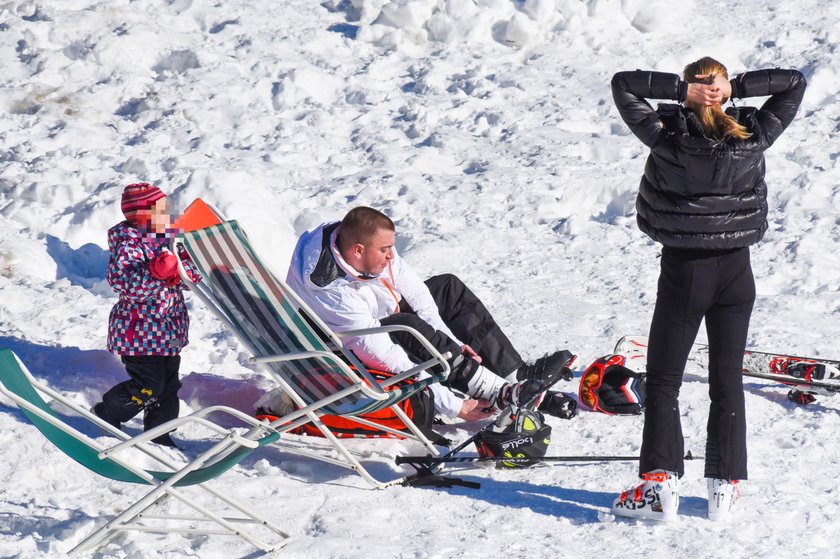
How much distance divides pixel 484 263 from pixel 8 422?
3.33 meters

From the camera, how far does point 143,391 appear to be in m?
5.04

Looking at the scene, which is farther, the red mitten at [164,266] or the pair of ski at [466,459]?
the red mitten at [164,266]

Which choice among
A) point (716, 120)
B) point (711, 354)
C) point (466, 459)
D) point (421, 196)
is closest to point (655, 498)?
point (711, 354)

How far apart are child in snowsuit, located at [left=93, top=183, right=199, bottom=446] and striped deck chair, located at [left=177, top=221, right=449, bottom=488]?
51 centimetres

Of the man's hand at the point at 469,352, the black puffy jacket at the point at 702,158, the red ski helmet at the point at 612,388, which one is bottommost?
the red ski helmet at the point at 612,388

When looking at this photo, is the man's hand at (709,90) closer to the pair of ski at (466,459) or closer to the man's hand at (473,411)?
the pair of ski at (466,459)

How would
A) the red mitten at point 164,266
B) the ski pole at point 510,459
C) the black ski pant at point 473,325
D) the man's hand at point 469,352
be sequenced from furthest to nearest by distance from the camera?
the black ski pant at point 473,325, the man's hand at point 469,352, the red mitten at point 164,266, the ski pole at point 510,459

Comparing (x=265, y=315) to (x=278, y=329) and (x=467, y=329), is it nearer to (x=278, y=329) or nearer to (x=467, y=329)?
(x=278, y=329)

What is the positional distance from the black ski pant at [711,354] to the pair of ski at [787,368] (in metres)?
1.30

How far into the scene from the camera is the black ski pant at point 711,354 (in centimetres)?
402

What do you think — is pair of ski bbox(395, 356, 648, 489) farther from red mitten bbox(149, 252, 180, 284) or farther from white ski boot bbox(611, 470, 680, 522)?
red mitten bbox(149, 252, 180, 284)

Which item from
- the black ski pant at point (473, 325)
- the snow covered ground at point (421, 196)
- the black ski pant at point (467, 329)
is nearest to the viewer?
the snow covered ground at point (421, 196)

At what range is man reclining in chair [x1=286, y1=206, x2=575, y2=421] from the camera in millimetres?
4887

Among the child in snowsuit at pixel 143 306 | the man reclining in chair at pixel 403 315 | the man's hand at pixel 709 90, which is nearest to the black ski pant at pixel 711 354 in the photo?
the man's hand at pixel 709 90
